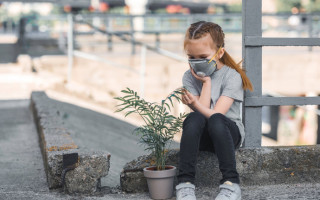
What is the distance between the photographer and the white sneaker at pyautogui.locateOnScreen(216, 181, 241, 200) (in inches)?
106

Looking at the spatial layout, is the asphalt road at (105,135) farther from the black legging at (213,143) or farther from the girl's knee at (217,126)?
the girl's knee at (217,126)

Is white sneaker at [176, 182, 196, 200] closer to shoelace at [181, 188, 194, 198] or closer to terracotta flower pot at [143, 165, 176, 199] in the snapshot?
shoelace at [181, 188, 194, 198]

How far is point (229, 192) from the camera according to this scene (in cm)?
271

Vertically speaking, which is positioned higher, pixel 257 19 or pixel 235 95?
pixel 257 19

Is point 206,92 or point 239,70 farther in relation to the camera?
point 239,70

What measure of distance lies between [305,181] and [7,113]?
184 inches

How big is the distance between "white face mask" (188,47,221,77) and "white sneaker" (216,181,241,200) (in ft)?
2.11

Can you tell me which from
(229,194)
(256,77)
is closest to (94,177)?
(229,194)

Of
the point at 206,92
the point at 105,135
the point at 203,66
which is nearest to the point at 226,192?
the point at 206,92

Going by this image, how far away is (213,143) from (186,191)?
1.01ft

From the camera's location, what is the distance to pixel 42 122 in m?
4.62

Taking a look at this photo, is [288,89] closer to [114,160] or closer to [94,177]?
[114,160]

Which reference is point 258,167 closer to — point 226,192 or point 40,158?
point 226,192

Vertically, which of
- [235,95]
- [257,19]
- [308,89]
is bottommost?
[308,89]
